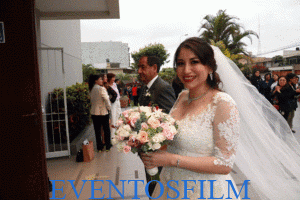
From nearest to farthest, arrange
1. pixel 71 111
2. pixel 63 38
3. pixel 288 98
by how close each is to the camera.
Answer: pixel 288 98, pixel 71 111, pixel 63 38

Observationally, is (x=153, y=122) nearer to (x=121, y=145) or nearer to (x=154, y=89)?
(x=121, y=145)

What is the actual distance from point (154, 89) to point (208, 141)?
4.43ft

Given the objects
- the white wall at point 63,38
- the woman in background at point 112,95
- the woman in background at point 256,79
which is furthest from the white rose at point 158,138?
the woman in background at point 256,79

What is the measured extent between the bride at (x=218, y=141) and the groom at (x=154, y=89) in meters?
0.67

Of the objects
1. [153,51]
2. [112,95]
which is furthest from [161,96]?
[153,51]

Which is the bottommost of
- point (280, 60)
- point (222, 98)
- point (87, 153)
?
point (87, 153)

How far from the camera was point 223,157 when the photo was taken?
4.76 ft

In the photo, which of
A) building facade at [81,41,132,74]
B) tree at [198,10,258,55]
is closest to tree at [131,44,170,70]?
building facade at [81,41,132,74]

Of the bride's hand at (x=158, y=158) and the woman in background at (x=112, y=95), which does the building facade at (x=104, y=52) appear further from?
the bride's hand at (x=158, y=158)

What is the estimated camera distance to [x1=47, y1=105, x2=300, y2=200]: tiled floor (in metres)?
3.47

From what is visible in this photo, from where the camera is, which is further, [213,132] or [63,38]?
[63,38]

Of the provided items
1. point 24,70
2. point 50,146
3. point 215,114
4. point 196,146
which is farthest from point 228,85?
point 50,146

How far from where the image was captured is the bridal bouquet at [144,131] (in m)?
1.42

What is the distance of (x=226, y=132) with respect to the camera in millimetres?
1435
